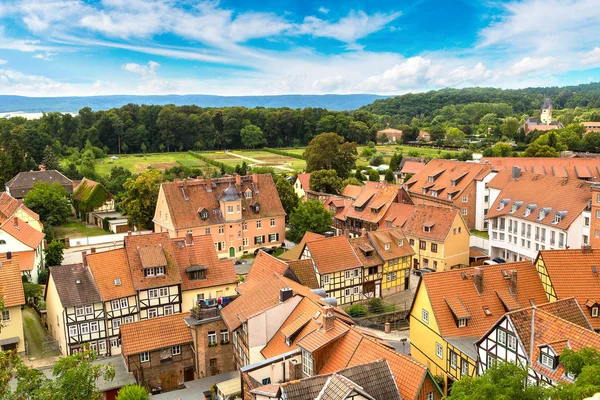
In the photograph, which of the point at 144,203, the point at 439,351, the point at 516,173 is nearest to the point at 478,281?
the point at 439,351

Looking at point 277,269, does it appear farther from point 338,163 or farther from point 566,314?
point 338,163

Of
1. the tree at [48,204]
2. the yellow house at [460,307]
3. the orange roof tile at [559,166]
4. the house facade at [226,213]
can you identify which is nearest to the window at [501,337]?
the yellow house at [460,307]

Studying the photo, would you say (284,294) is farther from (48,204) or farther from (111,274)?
(48,204)

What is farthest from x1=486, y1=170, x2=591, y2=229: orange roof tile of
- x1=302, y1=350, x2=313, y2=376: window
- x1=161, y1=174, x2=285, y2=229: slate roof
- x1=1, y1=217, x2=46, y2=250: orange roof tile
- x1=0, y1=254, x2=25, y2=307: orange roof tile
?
x1=1, y1=217, x2=46, y2=250: orange roof tile

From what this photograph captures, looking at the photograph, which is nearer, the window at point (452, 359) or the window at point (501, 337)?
the window at point (501, 337)

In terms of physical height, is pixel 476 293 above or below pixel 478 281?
below

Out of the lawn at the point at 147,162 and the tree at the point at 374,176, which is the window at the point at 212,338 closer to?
the tree at the point at 374,176

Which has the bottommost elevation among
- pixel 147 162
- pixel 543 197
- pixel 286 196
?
pixel 286 196
